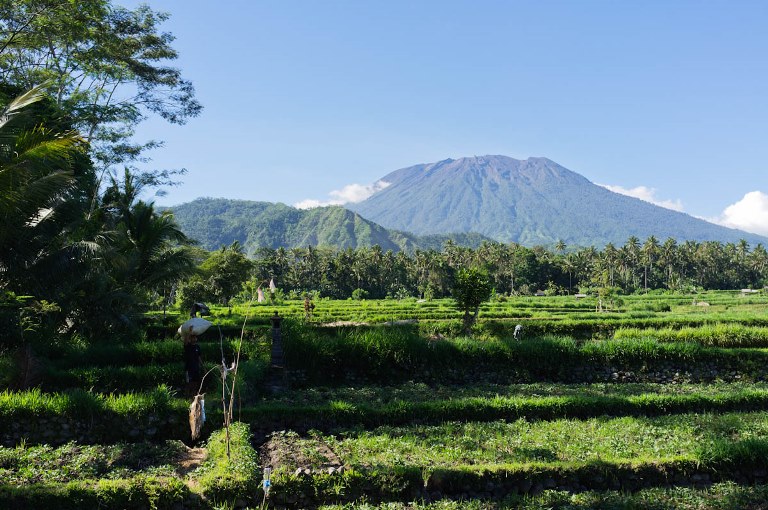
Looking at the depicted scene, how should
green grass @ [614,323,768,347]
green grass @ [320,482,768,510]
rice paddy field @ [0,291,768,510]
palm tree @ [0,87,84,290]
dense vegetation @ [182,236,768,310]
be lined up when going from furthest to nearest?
dense vegetation @ [182,236,768,310] → green grass @ [614,323,768,347] → palm tree @ [0,87,84,290] → rice paddy field @ [0,291,768,510] → green grass @ [320,482,768,510]

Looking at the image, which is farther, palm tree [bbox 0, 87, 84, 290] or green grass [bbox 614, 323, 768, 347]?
green grass [bbox 614, 323, 768, 347]

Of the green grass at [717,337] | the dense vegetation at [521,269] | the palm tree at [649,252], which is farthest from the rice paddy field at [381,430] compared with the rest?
the palm tree at [649,252]

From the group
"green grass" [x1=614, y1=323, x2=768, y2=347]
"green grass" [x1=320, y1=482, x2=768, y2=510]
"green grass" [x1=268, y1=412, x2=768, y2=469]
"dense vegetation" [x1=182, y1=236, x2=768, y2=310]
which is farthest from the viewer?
"dense vegetation" [x1=182, y1=236, x2=768, y2=310]

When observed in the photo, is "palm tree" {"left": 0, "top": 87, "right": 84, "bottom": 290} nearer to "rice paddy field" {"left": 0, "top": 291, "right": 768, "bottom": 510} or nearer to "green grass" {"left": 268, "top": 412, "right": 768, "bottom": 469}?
"rice paddy field" {"left": 0, "top": 291, "right": 768, "bottom": 510}

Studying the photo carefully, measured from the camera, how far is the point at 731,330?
714 inches

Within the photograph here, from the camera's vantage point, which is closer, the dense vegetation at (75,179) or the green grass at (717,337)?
the dense vegetation at (75,179)

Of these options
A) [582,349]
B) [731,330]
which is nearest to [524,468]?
[582,349]

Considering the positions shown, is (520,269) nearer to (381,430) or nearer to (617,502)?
(381,430)

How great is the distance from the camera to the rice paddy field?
20.0ft

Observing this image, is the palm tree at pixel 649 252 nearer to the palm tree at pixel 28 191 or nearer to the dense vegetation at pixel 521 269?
the dense vegetation at pixel 521 269

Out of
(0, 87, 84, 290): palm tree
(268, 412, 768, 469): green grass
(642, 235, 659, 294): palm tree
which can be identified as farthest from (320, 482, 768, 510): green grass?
(642, 235, 659, 294): palm tree

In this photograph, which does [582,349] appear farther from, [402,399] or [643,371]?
[402,399]

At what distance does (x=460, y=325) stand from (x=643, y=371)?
35.2ft

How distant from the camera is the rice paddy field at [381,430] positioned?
609cm
